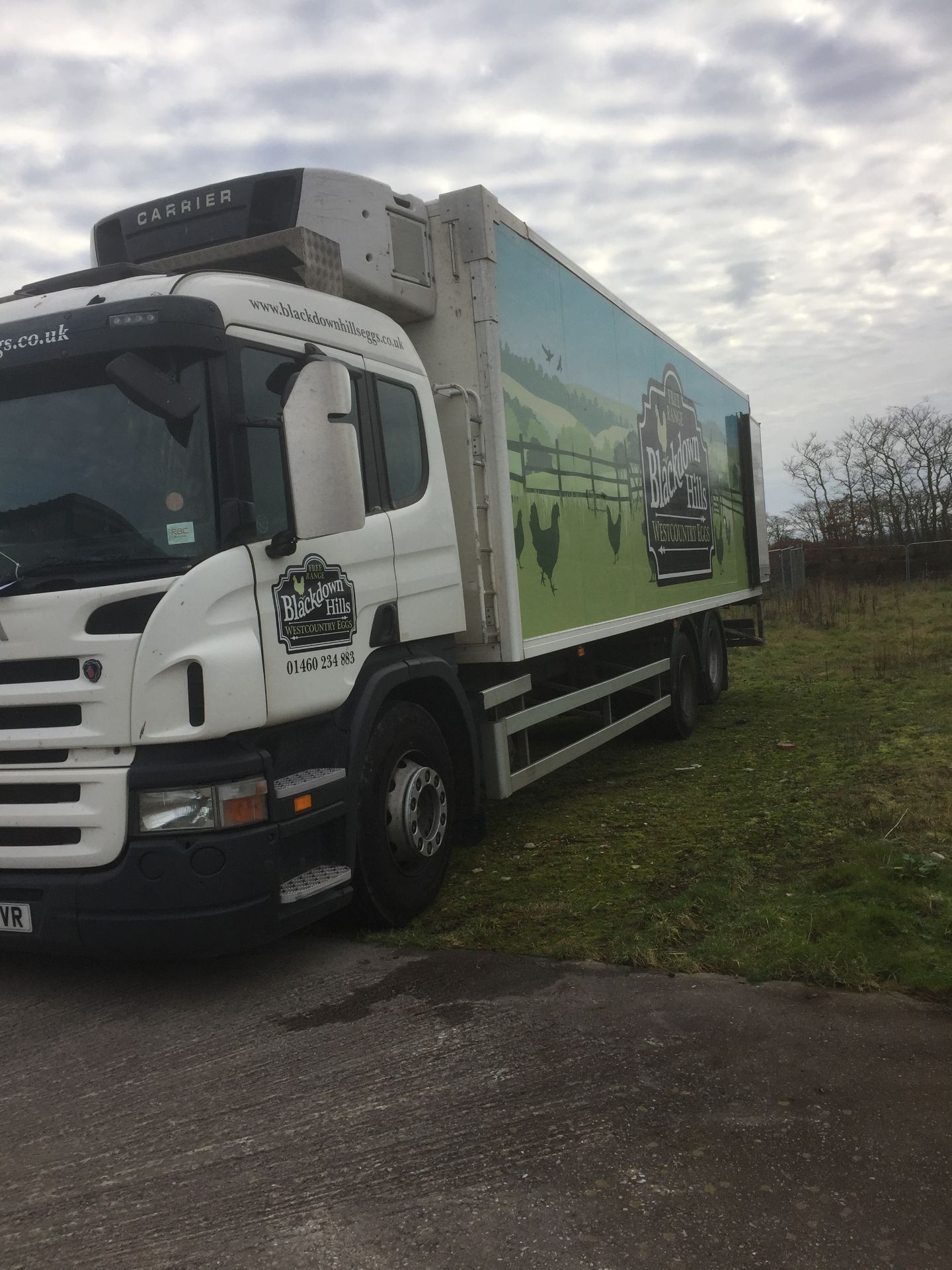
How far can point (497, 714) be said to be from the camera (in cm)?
607

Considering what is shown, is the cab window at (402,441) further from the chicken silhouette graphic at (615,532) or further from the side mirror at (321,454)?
the chicken silhouette graphic at (615,532)

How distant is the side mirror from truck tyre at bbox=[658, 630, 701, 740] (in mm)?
6127

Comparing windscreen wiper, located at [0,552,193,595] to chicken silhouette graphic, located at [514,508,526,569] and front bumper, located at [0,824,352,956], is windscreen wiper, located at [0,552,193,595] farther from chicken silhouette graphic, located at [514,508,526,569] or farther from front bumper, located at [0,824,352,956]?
chicken silhouette graphic, located at [514,508,526,569]

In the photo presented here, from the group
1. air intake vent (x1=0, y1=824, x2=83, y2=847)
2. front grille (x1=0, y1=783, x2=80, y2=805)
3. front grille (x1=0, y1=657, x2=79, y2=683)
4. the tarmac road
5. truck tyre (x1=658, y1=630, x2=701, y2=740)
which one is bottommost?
the tarmac road

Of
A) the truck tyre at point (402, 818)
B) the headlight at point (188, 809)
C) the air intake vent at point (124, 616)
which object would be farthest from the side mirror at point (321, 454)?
the truck tyre at point (402, 818)

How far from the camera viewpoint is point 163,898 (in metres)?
3.81

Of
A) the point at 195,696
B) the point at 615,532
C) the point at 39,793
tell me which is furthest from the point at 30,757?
the point at 615,532

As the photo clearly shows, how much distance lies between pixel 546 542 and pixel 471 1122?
397 centimetres

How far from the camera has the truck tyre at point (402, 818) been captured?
4.65 metres

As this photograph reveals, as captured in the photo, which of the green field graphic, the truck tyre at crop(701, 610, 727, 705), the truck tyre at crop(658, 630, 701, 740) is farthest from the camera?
the truck tyre at crop(701, 610, 727, 705)

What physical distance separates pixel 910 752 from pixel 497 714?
151 inches

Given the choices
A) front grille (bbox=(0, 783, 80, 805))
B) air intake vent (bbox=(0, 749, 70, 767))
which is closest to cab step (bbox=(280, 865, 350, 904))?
front grille (bbox=(0, 783, 80, 805))

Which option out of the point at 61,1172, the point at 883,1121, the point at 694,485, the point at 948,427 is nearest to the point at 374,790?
→ the point at 61,1172

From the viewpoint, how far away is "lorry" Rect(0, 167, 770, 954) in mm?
3824
